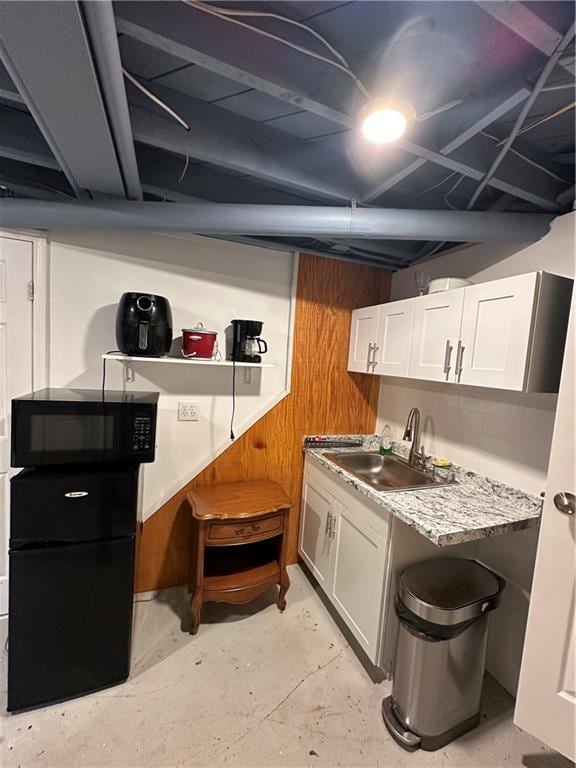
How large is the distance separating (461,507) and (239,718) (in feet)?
4.46

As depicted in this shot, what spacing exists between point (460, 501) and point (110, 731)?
1819 millimetres

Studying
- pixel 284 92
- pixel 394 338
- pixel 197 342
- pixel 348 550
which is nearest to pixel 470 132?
pixel 284 92

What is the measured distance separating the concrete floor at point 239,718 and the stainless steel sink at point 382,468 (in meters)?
0.95

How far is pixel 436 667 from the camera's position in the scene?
4.41 ft

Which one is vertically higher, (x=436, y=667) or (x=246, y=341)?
(x=246, y=341)

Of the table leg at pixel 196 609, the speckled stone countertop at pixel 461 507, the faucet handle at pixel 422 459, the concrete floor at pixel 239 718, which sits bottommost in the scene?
the concrete floor at pixel 239 718

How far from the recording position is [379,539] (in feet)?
5.25

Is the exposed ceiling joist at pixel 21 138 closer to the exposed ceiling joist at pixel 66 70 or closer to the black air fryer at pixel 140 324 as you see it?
the exposed ceiling joist at pixel 66 70

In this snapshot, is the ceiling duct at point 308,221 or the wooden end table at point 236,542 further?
the wooden end table at point 236,542

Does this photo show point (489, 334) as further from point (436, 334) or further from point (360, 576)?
point (360, 576)

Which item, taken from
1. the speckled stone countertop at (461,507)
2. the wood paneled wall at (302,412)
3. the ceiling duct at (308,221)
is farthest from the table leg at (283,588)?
the ceiling duct at (308,221)

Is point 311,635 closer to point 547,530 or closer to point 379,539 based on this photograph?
point 379,539

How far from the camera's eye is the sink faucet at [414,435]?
2.12 meters

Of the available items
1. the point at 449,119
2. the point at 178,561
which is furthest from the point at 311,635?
the point at 449,119
